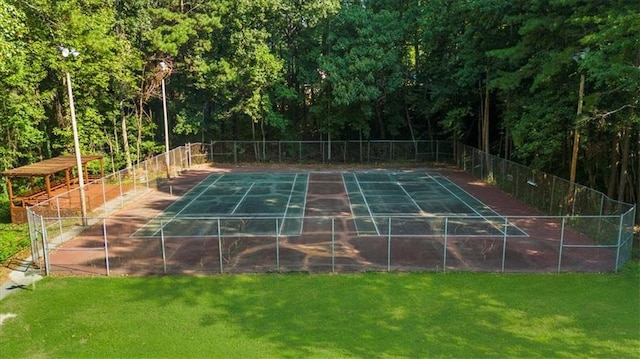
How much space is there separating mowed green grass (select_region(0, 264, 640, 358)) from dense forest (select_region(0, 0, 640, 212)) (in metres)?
10.3

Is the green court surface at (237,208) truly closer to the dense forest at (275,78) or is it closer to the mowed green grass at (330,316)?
the mowed green grass at (330,316)

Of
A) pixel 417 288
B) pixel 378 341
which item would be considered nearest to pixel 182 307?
pixel 378 341

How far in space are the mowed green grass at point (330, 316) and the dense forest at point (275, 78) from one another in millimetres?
10324

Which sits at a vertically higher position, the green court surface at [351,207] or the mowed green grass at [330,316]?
the green court surface at [351,207]

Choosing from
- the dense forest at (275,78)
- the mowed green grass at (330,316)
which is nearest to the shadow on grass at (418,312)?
the mowed green grass at (330,316)

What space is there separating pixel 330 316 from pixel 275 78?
1120 inches

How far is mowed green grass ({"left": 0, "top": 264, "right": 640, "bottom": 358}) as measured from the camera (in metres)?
9.27

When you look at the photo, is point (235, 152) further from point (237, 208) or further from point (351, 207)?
point (351, 207)

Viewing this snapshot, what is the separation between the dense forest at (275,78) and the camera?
2508 centimetres

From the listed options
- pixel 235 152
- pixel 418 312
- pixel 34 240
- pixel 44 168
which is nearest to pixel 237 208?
pixel 34 240

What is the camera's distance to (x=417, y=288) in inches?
483

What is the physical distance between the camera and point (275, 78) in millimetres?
36500

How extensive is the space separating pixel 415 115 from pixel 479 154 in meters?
10.5

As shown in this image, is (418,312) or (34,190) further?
(34,190)
